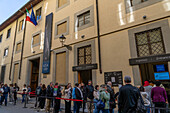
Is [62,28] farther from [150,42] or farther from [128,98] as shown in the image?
[128,98]

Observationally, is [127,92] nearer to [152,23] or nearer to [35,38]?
[152,23]

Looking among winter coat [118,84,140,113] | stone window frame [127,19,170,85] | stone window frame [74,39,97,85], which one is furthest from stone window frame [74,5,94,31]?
winter coat [118,84,140,113]

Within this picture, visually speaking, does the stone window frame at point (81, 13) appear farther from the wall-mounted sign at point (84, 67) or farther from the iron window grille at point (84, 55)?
the wall-mounted sign at point (84, 67)

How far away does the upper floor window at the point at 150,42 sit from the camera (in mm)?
5875

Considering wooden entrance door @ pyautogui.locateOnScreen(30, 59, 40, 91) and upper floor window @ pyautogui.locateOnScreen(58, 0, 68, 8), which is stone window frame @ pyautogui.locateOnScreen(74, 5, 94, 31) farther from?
wooden entrance door @ pyautogui.locateOnScreen(30, 59, 40, 91)

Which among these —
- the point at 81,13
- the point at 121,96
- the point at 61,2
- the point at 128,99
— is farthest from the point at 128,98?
the point at 61,2

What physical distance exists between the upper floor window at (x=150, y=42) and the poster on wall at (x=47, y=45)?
776 centimetres

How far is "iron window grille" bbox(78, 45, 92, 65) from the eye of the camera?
8.41 m

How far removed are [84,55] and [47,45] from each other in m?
4.56

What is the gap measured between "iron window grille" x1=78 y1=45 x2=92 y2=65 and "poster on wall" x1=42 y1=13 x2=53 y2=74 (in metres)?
3.52

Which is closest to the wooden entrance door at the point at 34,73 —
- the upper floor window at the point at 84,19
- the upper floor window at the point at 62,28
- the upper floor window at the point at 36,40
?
the upper floor window at the point at 36,40

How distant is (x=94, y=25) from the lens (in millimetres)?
8391

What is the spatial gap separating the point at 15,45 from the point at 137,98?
17.2 m

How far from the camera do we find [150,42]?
243 inches
